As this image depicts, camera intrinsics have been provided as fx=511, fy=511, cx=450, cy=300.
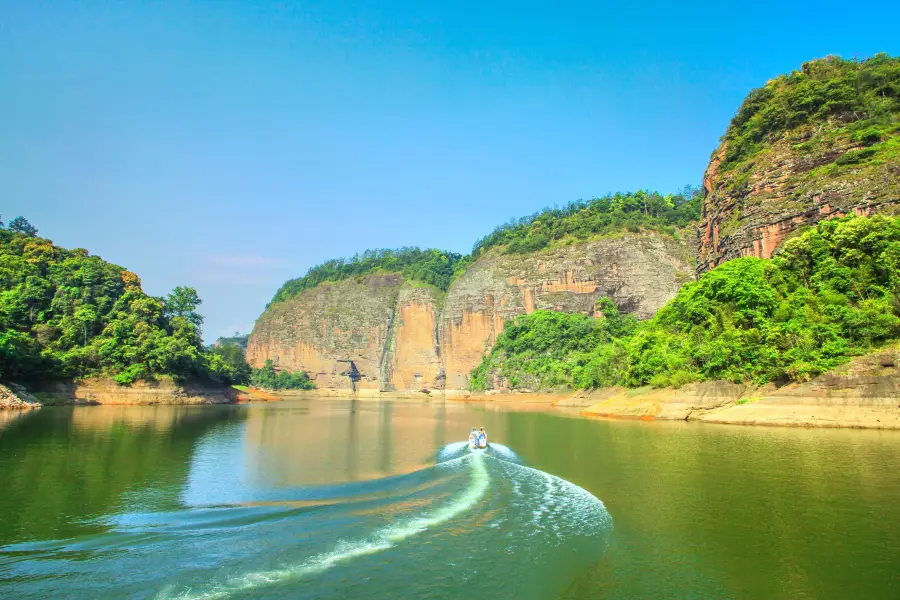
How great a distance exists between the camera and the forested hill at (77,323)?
178 feet

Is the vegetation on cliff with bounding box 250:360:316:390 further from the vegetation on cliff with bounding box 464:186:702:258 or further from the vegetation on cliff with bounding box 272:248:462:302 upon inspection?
the vegetation on cliff with bounding box 464:186:702:258

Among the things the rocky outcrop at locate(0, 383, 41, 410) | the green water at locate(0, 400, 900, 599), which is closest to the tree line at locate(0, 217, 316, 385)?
the rocky outcrop at locate(0, 383, 41, 410)

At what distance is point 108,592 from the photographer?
310 inches

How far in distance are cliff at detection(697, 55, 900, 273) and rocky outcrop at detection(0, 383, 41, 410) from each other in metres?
66.8

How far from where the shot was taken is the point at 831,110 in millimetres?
47625

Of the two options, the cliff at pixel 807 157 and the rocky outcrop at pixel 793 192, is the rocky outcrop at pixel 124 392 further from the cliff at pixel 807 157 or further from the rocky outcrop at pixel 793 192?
the cliff at pixel 807 157

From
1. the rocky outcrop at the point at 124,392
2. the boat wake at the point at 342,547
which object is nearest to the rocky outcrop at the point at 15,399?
the rocky outcrop at the point at 124,392

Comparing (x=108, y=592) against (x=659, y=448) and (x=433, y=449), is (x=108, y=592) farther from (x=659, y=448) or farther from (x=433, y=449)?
(x=659, y=448)

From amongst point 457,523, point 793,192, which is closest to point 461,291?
point 793,192

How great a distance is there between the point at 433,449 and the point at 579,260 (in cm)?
8149

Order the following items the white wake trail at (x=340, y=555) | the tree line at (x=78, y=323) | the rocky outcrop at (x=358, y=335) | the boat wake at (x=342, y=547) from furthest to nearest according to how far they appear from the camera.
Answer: the rocky outcrop at (x=358, y=335) → the tree line at (x=78, y=323) → the boat wake at (x=342, y=547) → the white wake trail at (x=340, y=555)

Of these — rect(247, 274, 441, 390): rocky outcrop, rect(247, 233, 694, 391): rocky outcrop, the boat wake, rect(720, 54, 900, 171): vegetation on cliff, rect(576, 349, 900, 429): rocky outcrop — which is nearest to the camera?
the boat wake

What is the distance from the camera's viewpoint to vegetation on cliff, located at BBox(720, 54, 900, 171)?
42.7 metres

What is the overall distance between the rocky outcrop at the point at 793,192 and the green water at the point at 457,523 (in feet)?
80.5
